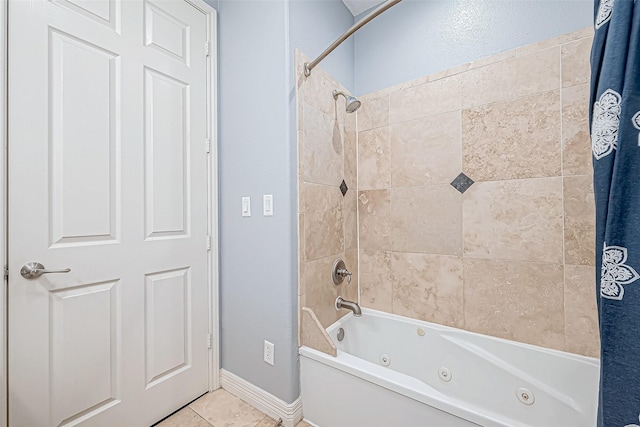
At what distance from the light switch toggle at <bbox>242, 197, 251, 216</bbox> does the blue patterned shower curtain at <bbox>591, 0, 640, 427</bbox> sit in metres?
1.42

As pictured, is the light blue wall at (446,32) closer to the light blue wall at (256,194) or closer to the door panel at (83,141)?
the light blue wall at (256,194)

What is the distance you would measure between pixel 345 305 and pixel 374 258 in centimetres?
40

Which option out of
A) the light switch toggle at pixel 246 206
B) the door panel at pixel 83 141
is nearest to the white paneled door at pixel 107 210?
the door panel at pixel 83 141

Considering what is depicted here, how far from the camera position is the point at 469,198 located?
154 centimetres

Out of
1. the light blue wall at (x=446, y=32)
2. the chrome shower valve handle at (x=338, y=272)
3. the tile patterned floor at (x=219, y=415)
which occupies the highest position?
the light blue wall at (x=446, y=32)

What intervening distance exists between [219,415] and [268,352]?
420mm

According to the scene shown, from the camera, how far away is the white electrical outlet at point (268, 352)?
4.84ft

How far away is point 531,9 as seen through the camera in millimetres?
1375

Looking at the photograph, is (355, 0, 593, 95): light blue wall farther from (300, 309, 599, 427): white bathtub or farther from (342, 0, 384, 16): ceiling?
(300, 309, 599, 427): white bathtub

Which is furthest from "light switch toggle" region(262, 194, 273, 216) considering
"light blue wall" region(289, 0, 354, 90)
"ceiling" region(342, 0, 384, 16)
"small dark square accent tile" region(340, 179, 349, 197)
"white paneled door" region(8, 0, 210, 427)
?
"ceiling" region(342, 0, 384, 16)

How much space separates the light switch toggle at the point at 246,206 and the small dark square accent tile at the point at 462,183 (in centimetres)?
120

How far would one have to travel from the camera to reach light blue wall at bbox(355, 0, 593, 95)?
1.33 metres

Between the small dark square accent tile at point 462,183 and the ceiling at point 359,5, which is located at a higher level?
the ceiling at point 359,5

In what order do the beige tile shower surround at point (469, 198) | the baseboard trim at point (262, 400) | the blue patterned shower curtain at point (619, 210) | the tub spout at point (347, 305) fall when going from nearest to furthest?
1. the blue patterned shower curtain at point (619, 210)
2. the beige tile shower surround at point (469, 198)
3. the baseboard trim at point (262, 400)
4. the tub spout at point (347, 305)
